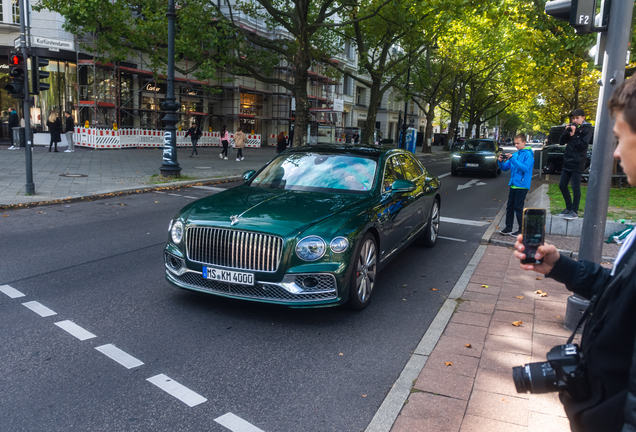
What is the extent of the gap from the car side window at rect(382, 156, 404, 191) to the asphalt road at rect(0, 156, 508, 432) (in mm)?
1191

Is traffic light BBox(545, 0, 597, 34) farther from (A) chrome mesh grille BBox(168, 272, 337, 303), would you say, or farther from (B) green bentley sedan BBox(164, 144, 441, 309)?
(A) chrome mesh grille BBox(168, 272, 337, 303)

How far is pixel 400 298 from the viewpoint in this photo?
5586mm

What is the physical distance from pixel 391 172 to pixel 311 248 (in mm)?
2254

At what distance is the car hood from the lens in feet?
15.2

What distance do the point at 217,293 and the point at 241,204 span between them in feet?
3.16

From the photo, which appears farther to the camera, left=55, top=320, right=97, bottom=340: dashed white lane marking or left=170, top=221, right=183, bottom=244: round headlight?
left=170, top=221, right=183, bottom=244: round headlight

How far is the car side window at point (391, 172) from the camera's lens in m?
6.06

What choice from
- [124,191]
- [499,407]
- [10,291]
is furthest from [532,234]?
[124,191]

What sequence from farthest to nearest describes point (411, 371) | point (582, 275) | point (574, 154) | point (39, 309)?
point (574, 154)
point (39, 309)
point (411, 371)
point (582, 275)

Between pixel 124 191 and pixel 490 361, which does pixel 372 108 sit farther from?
pixel 490 361

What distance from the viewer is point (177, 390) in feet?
11.4

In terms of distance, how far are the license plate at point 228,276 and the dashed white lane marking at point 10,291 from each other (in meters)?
2.11

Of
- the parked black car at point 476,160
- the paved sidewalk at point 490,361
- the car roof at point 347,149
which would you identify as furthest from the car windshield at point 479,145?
the paved sidewalk at point 490,361

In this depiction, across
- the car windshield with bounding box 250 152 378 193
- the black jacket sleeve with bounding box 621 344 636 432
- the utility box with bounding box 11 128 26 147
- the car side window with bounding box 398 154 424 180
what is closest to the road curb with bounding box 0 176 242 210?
the car windshield with bounding box 250 152 378 193
